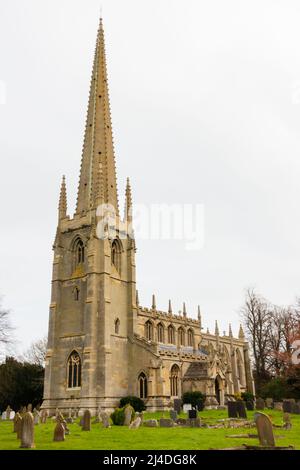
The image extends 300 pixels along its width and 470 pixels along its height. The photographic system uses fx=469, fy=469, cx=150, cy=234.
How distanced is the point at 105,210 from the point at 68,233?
14.7ft

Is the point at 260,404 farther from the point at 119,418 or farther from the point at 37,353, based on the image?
the point at 37,353

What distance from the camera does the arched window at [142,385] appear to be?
4081 cm

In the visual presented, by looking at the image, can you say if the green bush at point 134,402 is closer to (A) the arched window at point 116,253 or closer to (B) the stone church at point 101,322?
(B) the stone church at point 101,322

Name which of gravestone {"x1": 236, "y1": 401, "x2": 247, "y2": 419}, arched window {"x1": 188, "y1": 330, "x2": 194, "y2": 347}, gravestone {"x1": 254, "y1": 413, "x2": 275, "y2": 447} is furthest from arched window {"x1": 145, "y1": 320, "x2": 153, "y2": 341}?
gravestone {"x1": 254, "y1": 413, "x2": 275, "y2": 447}

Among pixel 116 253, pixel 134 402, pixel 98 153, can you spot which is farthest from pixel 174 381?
pixel 98 153

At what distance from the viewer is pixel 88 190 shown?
151ft

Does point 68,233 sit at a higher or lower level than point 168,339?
higher

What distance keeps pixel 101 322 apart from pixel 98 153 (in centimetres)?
1728

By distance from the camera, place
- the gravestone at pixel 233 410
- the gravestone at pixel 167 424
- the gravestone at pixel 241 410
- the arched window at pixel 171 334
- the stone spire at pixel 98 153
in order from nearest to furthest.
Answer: the gravestone at pixel 167 424
the gravestone at pixel 241 410
the gravestone at pixel 233 410
the stone spire at pixel 98 153
the arched window at pixel 171 334

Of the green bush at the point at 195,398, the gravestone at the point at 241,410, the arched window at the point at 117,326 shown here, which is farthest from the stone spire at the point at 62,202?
the gravestone at the point at 241,410

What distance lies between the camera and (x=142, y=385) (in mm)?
41000

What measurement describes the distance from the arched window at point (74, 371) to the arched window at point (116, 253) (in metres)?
8.79
